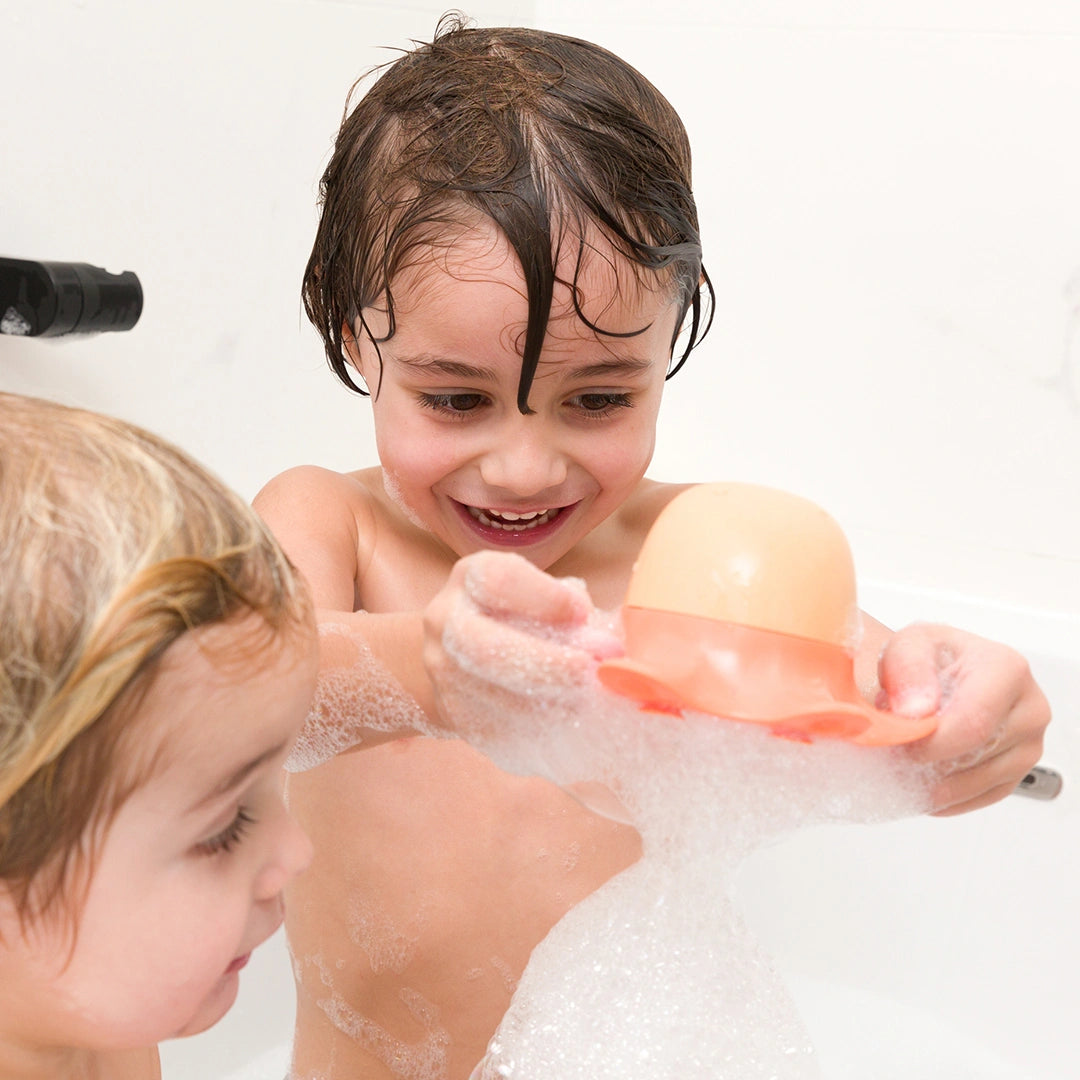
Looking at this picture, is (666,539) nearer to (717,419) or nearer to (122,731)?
(122,731)

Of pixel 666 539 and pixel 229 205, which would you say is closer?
pixel 666 539

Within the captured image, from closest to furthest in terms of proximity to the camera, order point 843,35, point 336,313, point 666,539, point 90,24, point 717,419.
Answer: point 666,539, point 336,313, point 90,24, point 843,35, point 717,419


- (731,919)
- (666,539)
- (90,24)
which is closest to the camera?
(666,539)

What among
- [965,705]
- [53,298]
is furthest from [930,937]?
[53,298]

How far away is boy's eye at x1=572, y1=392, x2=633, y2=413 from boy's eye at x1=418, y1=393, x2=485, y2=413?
69 mm

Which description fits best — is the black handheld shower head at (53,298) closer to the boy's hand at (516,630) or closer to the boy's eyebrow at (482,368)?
the boy's eyebrow at (482,368)

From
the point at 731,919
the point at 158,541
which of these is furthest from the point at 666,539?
the point at 731,919

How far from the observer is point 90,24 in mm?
1134

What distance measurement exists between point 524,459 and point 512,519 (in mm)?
103

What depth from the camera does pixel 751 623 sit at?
0.60 meters

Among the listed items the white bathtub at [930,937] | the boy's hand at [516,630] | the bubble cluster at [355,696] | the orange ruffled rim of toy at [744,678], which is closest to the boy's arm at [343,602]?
the bubble cluster at [355,696]

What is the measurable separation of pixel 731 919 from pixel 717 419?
2.94 ft

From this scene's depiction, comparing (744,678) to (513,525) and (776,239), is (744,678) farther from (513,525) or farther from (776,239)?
(776,239)

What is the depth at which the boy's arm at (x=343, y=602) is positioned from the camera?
80cm
